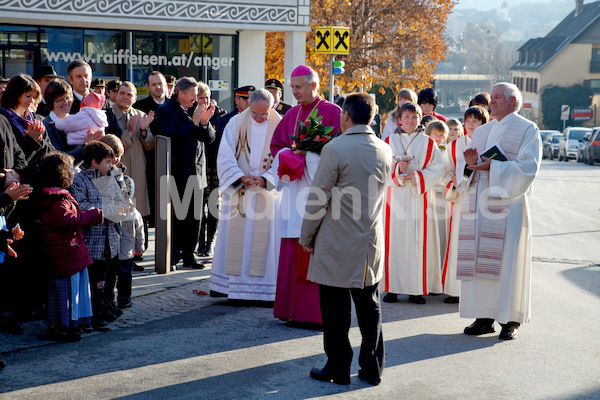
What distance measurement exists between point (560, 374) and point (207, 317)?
3159mm

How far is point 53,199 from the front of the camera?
247 inches

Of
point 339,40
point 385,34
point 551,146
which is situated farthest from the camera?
point 551,146

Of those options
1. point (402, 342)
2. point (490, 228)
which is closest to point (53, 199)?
point (402, 342)

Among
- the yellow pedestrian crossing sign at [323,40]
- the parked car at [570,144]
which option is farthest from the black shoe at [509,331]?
the parked car at [570,144]

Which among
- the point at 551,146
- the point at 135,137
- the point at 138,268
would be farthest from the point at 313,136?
the point at 551,146

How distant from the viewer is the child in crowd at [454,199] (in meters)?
8.23

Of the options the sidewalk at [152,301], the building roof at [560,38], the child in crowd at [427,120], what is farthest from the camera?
the building roof at [560,38]

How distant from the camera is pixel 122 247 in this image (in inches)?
283

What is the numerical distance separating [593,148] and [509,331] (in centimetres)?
3063

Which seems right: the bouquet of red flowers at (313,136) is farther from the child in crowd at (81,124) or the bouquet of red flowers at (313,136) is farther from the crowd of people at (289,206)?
the child in crowd at (81,124)

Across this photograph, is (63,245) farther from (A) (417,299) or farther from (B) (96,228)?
(A) (417,299)

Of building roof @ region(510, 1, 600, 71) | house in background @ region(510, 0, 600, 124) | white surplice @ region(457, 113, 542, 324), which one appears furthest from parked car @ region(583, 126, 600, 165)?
building roof @ region(510, 1, 600, 71)

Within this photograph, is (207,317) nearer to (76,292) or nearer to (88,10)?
(76,292)

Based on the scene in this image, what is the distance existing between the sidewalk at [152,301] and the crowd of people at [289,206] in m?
0.14
